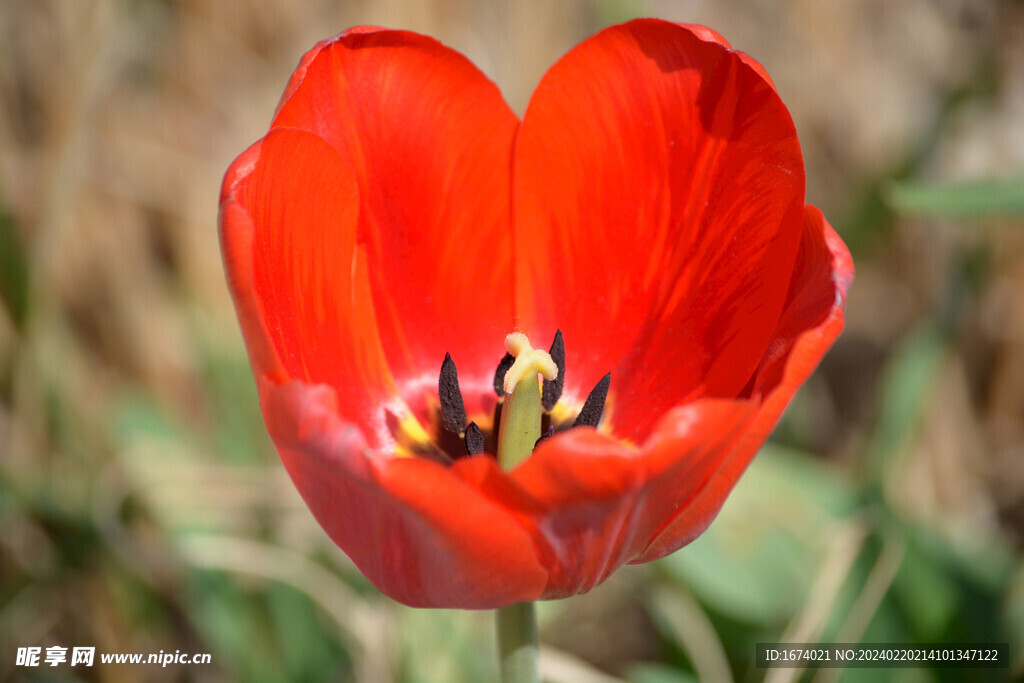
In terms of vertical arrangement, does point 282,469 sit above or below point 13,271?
below

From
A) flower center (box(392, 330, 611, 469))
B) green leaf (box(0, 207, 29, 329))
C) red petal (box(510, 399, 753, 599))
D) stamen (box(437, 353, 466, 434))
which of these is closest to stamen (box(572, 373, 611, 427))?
flower center (box(392, 330, 611, 469))

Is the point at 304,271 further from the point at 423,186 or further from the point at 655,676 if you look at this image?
the point at 655,676

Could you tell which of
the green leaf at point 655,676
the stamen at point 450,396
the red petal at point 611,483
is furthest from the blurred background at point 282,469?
the red petal at point 611,483

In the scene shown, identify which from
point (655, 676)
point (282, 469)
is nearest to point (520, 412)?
point (655, 676)

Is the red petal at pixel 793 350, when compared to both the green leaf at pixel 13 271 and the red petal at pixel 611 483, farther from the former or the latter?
the green leaf at pixel 13 271

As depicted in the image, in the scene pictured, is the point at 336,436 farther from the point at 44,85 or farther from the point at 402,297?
the point at 44,85

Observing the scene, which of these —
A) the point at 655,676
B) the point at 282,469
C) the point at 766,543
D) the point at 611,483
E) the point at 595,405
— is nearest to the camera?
the point at 611,483

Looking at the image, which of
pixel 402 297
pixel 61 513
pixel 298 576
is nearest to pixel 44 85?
pixel 61 513
